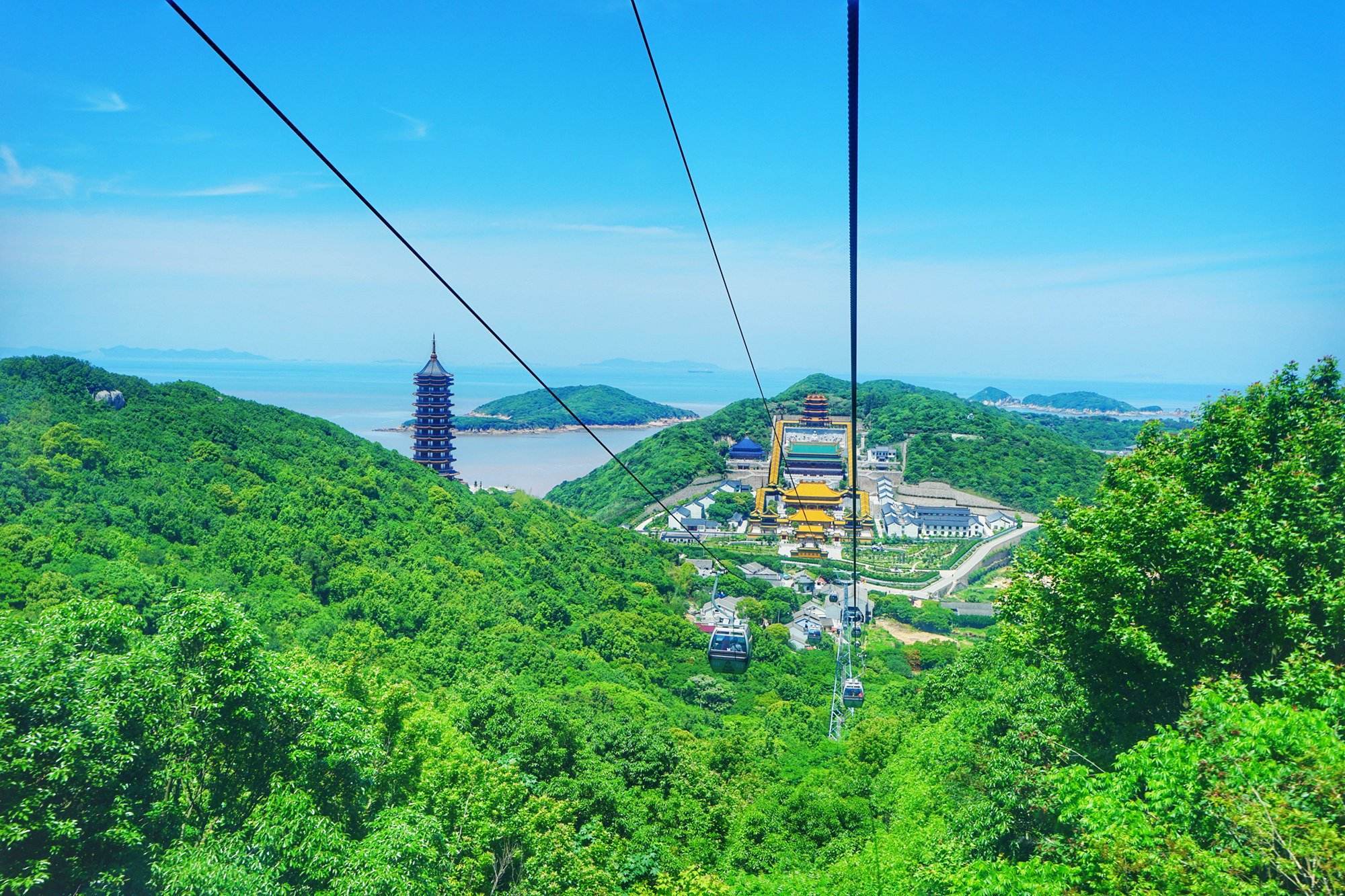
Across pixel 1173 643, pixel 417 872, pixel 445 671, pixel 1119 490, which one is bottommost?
pixel 445 671

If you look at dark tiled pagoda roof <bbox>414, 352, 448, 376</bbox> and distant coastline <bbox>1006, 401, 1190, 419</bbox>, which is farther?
distant coastline <bbox>1006, 401, 1190, 419</bbox>

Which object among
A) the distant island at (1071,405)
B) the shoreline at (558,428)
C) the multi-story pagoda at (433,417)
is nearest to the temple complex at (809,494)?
the multi-story pagoda at (433,417)

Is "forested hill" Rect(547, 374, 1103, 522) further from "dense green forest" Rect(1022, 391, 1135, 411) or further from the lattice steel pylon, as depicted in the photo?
"dense green forest" Rect(1022, 391, 1135, 411)

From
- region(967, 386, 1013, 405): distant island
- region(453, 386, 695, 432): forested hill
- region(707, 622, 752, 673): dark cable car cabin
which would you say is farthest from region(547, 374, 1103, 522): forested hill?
region(967, 386, 1013, 405): distant island

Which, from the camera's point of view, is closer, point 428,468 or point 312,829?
point 312,829

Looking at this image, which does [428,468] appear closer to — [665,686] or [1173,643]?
[665,686]

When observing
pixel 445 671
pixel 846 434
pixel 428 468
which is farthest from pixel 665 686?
pixel 846 434

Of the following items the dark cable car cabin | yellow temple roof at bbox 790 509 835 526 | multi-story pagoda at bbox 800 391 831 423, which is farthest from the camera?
multi-story pagoda at bbox 800 391 831 423

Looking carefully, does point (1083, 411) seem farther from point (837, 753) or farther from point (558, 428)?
point (837, 753)

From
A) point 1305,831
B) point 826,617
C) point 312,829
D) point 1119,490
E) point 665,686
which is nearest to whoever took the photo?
point 1305,831
